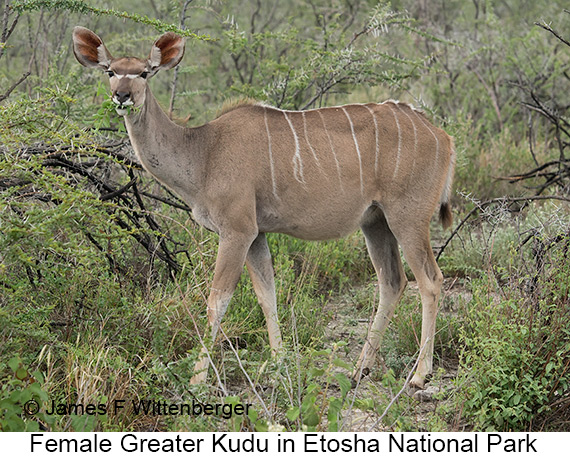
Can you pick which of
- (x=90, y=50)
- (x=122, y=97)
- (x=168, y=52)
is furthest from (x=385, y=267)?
(x=90, y=50)

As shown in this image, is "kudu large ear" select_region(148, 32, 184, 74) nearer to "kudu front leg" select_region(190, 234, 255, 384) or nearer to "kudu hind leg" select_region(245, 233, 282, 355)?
"kudu front leg" select_region(190, 234, 255, 384)

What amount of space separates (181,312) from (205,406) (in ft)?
3.75

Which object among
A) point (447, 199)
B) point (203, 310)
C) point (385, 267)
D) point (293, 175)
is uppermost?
point (293, 175)

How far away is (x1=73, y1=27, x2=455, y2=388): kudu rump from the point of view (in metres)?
3.96

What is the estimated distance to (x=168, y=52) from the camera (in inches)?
156

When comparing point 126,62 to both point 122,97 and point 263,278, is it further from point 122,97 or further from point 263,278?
point 263,278

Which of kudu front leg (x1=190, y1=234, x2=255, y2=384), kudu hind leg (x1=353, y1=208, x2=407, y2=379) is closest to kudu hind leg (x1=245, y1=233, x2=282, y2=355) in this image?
kudu front leg (x1=190, y1=234, x2=255, y2=384)

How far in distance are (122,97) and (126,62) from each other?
0.70 feet

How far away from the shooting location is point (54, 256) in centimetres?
402

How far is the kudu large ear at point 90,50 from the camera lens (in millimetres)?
3803

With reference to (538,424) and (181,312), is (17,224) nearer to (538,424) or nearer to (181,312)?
(181,312)

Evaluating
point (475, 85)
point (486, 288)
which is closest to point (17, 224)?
point (486, 288)

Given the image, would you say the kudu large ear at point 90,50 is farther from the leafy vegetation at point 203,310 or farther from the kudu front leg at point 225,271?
the kudu front leg at point 225,271

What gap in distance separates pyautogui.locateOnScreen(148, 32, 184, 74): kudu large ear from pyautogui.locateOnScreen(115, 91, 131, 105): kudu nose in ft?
1.12
